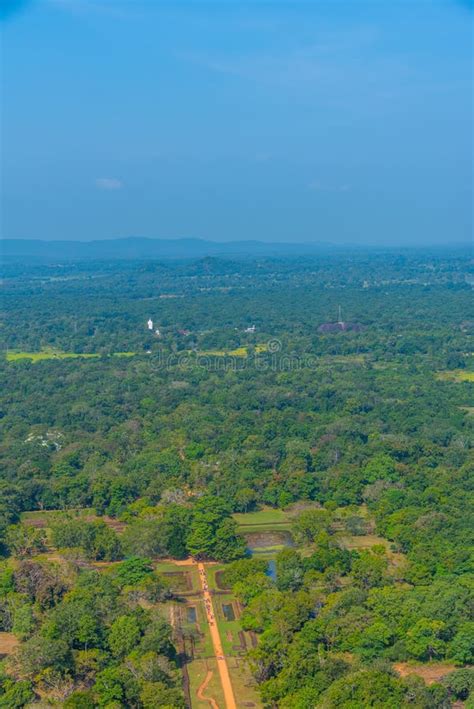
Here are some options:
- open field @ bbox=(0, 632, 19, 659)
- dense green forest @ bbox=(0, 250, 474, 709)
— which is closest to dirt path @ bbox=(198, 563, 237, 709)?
dense green forest @ bbox=(0, 250, 474, 709)

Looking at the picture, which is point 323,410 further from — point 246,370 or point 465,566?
point 465,566

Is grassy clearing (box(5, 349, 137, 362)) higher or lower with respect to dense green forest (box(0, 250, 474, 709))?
higher

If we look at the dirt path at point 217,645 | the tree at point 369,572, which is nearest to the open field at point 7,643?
the dirt path at point 217,645

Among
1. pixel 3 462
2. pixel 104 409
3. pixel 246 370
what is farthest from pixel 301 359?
pixel 3 462

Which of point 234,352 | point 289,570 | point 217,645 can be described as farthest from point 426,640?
point 234,352

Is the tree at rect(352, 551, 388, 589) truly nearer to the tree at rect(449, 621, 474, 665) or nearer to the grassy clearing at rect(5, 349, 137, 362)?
the tree at rect(449, 621, 474, 665)

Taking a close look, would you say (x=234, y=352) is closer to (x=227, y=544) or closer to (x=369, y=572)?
(x=227, y=544)
